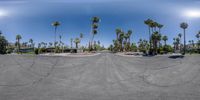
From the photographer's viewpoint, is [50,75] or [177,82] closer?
[177,82]

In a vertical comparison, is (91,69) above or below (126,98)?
above

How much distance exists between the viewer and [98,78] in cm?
732

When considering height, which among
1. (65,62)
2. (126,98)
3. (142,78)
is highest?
(65,62)

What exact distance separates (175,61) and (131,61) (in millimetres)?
1617

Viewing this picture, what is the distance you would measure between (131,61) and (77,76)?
216 centimetres

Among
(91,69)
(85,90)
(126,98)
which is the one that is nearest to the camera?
(126,98)

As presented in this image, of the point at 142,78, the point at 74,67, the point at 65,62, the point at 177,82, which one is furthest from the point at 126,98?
the point at 65,62

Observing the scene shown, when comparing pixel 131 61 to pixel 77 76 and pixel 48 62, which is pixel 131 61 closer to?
pixel 77 76

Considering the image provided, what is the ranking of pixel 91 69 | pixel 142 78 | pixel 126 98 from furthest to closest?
1. pixel 91 69
2. pixel 142 78
3. pixel 126 98

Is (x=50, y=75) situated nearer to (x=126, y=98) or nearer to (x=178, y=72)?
(x=126, y=98)

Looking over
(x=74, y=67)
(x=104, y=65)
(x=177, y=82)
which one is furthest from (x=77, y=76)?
(x=177, y=82)

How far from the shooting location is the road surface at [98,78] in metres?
6.55

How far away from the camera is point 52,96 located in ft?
21.3

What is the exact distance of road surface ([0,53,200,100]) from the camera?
6555 mm
